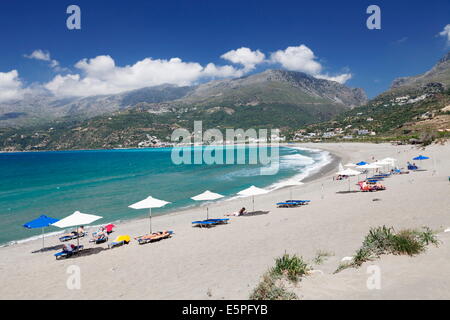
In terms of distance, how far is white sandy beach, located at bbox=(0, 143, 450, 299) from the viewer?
5.49 metres

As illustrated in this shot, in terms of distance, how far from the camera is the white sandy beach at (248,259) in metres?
5.49

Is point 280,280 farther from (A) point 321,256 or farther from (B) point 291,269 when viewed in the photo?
(A) point 321,256

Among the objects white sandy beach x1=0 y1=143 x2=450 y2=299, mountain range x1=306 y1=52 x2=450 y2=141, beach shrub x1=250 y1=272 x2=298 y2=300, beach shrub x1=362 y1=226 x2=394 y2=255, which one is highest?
mountain range x1=306 y1=52 x2=450 y2=141

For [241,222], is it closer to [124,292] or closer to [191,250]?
[191,250]

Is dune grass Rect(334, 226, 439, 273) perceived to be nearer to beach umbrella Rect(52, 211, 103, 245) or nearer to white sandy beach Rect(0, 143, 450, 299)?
white sandy beach Rect(0, 143, 450, 299)

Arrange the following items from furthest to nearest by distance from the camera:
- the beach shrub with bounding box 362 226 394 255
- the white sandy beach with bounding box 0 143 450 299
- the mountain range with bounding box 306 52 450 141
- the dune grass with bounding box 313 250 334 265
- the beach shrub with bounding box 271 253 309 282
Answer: the mountain range with bounding box 306 52 450 141 → the dune grass with bounding box 313 250 334 265 → the beach shrub with bounding box 362 226 394 255 → the beach shrub with bounding box 271 253 309 282 → the white sandy beach with bounding box 0 143 450 299

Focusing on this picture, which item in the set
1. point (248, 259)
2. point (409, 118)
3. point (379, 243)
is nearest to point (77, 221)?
point (248, 259)

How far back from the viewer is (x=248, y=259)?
824 cm

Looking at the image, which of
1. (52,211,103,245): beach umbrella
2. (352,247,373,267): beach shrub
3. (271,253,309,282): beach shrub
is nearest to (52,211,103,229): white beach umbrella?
(52,211,103,245): beach umbrella

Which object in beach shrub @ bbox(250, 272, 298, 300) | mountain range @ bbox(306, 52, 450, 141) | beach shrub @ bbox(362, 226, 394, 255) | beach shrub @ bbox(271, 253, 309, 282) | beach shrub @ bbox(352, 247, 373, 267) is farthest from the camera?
mountain range @ bbox(306, 52, 450, 141)

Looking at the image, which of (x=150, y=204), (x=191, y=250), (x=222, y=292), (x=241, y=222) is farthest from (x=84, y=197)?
(x=222, y=292)

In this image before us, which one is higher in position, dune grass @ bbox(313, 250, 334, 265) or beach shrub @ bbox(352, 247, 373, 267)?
beach shrub @ bbox(352, 247, 373, 267)
